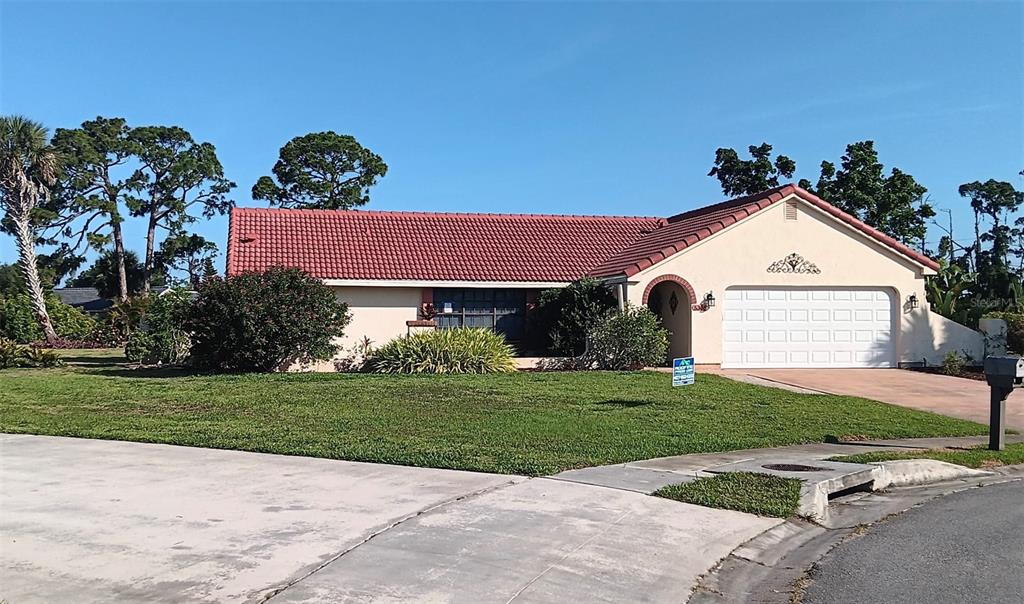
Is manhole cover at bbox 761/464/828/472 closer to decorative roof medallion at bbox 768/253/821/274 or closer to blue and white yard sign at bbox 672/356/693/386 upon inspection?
blue and white yard sign at bbox 672/356/693/386

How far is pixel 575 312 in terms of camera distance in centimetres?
2238

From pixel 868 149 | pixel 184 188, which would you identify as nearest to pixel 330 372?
pixel 868 149

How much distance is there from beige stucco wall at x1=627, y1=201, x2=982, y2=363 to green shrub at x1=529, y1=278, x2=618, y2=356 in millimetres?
872

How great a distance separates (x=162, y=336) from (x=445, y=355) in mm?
7575

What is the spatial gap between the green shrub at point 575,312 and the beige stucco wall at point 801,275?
0.87 metres

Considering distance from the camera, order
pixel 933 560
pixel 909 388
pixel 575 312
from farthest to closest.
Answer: pixel 575 312 < pixel 909 388 < pixel 933 560

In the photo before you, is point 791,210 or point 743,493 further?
point 791,210

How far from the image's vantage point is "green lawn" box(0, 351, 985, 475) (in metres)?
10.7

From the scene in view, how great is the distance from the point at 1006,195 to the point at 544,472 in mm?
58131

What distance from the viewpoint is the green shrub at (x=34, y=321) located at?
33250mm

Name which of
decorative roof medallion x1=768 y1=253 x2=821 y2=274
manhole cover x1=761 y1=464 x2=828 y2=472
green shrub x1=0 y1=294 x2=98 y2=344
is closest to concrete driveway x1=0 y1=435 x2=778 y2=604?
manhole cover x1=761 y1=464 x2=828 y2=472

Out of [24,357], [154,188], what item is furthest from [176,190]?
[24,357]

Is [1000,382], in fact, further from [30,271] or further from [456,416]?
[30,271]

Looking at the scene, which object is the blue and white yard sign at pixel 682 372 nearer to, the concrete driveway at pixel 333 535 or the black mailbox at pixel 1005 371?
the black mailbox at pixel 1005 371
